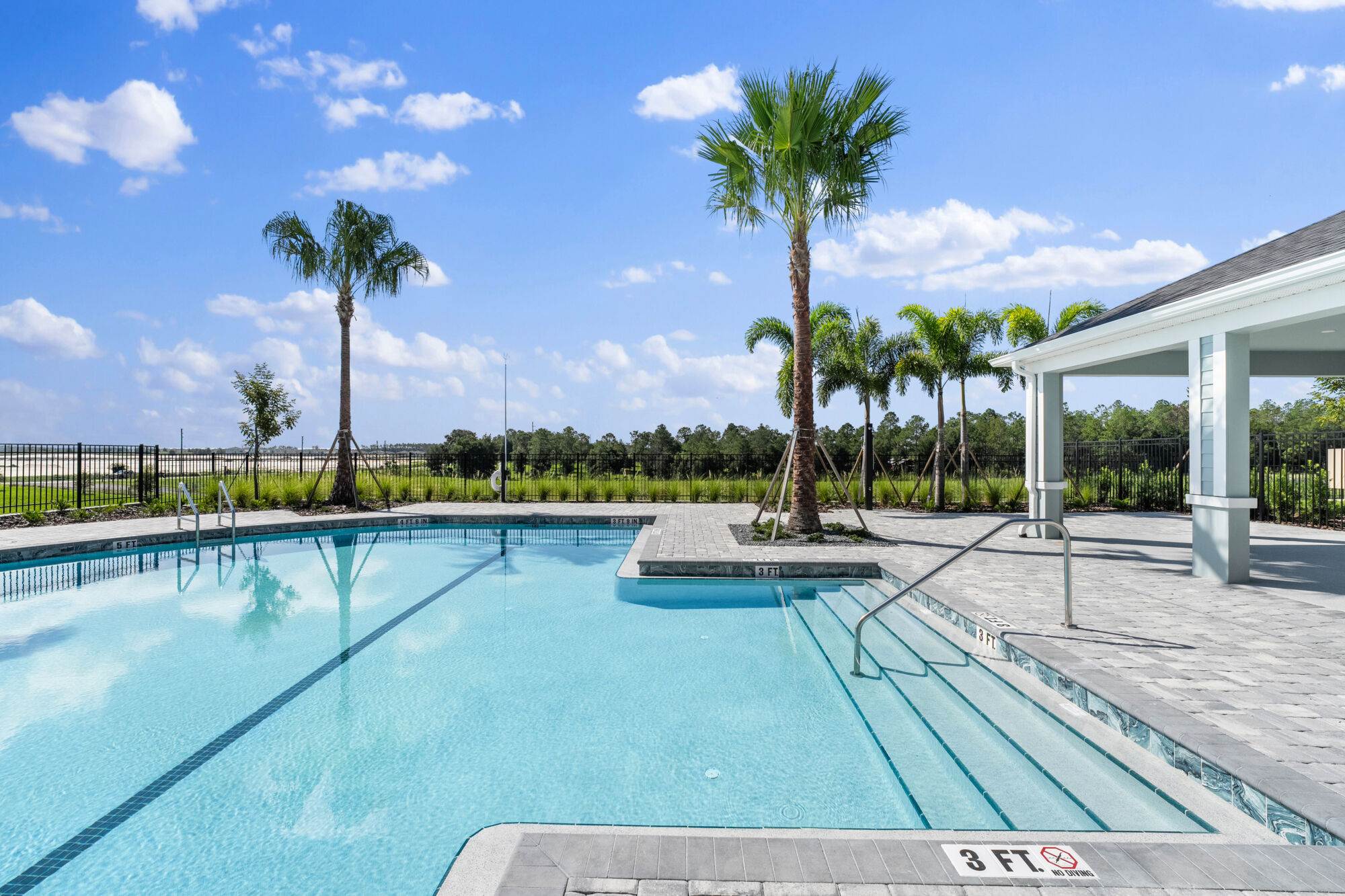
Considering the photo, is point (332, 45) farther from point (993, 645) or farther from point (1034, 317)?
point (1034, 317)

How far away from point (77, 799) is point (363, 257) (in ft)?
47.4

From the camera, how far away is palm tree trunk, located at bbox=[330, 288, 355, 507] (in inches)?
614

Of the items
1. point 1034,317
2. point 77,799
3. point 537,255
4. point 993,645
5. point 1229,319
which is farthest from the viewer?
point 537,255

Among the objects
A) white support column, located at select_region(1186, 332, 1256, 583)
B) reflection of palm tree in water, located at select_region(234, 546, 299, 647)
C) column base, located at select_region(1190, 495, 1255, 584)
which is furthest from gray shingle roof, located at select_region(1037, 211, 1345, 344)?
reflection of palm tree in water, located at select_region(234, 546, 299, 647)

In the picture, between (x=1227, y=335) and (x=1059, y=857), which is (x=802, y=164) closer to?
(x=1227, y=335)

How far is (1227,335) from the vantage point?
6.85 metres

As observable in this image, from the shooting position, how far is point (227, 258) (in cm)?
1669

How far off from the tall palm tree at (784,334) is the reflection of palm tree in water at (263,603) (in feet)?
43.7

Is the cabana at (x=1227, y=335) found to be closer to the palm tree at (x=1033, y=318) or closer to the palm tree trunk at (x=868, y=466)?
the palm tree trunk at (x=868, y=466)

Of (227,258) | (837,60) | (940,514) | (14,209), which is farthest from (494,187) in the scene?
(940,514)

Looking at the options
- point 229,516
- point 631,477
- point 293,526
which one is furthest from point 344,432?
point 631,477

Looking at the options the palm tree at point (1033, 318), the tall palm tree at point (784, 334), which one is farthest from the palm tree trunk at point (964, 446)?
the tall palm tree at point (784, 334)

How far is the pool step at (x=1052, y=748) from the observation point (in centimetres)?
284

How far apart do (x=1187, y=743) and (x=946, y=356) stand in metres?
14.2
